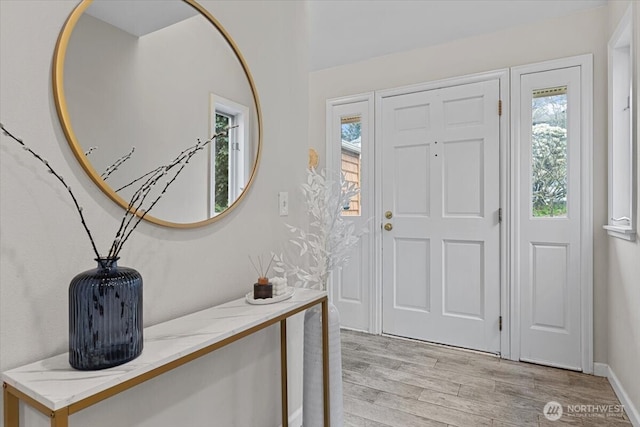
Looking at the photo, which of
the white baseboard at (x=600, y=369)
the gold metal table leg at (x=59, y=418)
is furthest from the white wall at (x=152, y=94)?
the white baseboard at (x=600, y=369)

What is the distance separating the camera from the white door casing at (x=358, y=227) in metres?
3.19

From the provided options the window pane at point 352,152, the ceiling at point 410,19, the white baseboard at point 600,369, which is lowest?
the white baseboard at point 600,369

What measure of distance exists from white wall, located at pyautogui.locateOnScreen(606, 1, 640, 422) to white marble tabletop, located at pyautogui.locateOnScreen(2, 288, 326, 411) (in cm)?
172

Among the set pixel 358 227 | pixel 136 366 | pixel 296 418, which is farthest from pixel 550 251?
pixel 136 366

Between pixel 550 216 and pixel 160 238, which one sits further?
pixel 550 216

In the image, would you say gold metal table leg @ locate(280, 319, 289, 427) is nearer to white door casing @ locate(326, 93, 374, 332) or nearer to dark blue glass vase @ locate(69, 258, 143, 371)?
dark blue glass vase @ locate(69, 258, 143, 371)

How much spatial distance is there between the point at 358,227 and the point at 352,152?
682 millimetres

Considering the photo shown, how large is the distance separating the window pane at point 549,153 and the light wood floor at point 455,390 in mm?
1087

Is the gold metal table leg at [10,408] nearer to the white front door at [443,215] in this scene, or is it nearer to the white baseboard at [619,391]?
the white baseboard at [619,391]

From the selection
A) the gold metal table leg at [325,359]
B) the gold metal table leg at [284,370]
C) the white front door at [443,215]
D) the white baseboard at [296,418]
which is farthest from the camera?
the white front door at [443,215]

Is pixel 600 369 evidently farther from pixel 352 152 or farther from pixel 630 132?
pixel 352 152

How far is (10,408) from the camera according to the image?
776 mm

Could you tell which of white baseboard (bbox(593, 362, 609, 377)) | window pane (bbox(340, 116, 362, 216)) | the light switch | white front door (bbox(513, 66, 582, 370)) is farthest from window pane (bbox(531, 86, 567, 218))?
the light switch

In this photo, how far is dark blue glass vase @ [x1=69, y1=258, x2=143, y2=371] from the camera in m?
0.78
